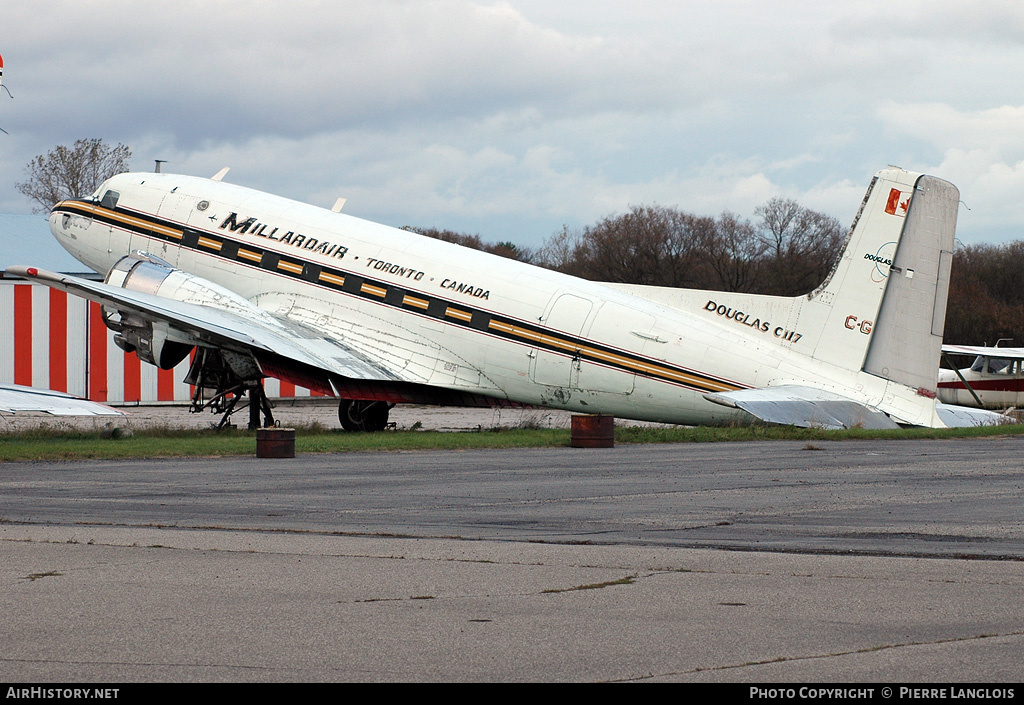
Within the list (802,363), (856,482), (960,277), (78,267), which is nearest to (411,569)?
(856,482)

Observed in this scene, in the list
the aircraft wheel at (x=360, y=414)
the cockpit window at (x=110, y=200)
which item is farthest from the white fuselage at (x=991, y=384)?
the cockpit window at (x=110, y=200)

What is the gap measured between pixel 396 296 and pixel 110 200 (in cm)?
818

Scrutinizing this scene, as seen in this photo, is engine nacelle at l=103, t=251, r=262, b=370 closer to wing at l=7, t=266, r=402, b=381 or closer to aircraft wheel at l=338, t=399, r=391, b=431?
wing at l=7, t=266, r=402, b=381

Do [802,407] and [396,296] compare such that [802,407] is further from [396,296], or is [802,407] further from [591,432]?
[396,296]

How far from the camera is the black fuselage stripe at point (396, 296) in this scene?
24359 millimetres

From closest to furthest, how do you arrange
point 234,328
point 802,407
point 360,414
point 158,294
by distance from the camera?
point 802,407
point 234,328
point 158,294
point 360,414

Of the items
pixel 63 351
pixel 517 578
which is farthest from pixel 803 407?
pixel 63 351

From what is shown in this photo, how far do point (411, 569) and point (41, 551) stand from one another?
128 inches

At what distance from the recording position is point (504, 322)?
25250 millimetres

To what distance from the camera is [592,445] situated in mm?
21219

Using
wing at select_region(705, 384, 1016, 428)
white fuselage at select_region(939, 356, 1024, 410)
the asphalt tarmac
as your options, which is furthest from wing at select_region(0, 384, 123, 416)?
white fuselage at select_region(939, 356, 1024, 410)

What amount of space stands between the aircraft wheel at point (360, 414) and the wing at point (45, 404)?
7.81 meters

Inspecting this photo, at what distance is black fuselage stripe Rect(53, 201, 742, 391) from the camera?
79.9ft

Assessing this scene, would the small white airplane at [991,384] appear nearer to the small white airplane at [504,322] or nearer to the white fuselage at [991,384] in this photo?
the white fuselage at [991,384]
